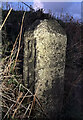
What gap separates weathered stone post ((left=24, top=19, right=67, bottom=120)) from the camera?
1206 millimetres

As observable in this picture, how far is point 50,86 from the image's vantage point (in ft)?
4.34

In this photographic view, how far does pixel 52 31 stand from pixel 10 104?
0.92m

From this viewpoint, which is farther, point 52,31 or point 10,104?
point 10,104

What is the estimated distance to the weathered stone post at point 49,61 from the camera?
1206mm

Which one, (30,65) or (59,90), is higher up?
(30,65)

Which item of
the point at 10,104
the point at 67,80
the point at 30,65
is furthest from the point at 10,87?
the point at 67,80

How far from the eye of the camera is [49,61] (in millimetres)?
1271

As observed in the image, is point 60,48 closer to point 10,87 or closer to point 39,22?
point 39,22

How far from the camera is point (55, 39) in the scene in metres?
1.26

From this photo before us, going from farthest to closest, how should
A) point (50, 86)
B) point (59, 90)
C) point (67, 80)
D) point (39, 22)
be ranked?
point (67, 80)
point (59, 90)
point (50, 86)
point (39, 22)

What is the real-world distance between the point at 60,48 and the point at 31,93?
0.58 metres

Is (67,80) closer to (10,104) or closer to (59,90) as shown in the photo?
(59,90)

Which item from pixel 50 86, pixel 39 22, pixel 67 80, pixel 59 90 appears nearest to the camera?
pixel 39 22

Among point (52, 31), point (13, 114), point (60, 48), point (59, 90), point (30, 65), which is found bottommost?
point (13, 114)
